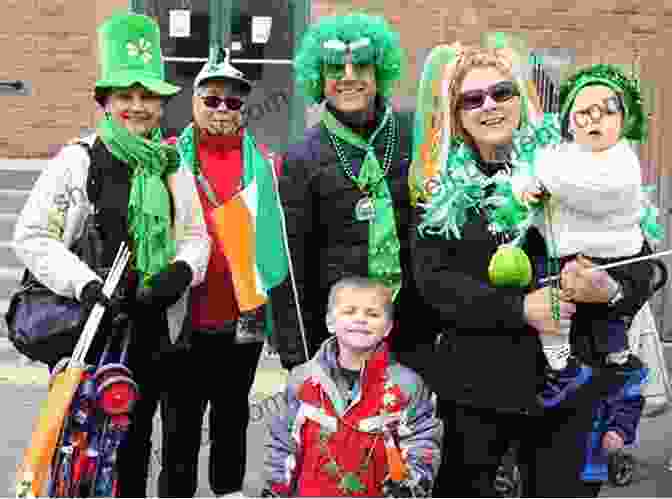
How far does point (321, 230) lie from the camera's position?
416 cm

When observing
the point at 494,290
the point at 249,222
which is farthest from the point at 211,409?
the point at 494,290

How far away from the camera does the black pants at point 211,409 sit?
184 inches

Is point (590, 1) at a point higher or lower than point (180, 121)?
higher

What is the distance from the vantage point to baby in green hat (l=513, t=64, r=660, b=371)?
10.5 ft

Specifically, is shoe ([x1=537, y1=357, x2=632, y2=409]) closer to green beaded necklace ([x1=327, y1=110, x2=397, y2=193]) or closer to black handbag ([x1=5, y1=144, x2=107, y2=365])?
green beaded necklace ([x1=327, y1=110, x2=397, y2=193])

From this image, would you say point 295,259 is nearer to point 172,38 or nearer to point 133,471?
point 133,471

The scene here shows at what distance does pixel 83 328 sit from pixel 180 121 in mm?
6530

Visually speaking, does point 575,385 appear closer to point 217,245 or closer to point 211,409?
point 217,245

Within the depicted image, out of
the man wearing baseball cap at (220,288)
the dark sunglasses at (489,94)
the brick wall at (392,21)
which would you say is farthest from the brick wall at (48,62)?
the dark sunglasses at (489,94)

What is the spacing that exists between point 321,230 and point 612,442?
123 centimetres

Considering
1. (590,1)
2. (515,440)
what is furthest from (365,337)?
(590,1)

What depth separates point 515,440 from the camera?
355cm

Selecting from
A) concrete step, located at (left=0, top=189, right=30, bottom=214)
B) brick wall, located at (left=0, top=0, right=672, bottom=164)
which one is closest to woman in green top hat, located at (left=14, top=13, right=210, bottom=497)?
brick wall, located at (left=0, top=0, right=672, bottom=164)

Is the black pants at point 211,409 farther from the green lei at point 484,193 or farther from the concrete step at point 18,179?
the concrete step at point 18,179
